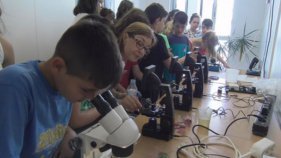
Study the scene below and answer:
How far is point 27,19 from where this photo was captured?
112 inches

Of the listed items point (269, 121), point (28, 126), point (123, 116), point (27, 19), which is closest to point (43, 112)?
point (28, 126)

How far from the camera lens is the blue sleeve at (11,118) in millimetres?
625

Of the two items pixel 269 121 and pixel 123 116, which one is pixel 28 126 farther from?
pixel 269 121

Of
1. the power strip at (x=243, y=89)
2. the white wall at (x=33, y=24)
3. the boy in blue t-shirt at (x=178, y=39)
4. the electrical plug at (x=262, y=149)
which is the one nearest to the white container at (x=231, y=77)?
the power strip at (x=243, y=89)

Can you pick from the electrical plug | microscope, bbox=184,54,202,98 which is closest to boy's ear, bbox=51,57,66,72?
the electrical plug

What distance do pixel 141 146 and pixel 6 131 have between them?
0.63m

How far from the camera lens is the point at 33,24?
116 inches

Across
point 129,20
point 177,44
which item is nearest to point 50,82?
point 129,20

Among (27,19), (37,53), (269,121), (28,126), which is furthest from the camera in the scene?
(37,53)

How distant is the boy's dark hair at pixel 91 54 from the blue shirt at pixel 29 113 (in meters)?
0.12

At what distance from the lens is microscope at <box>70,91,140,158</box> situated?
0.66 metres

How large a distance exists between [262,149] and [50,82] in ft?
2.94

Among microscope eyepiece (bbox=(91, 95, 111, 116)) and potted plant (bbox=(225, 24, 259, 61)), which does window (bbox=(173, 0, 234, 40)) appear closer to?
potted plant (bbox=(225, 24, 259, 61))

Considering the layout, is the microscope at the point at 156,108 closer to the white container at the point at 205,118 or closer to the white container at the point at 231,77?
the white container at the point at 205,118
